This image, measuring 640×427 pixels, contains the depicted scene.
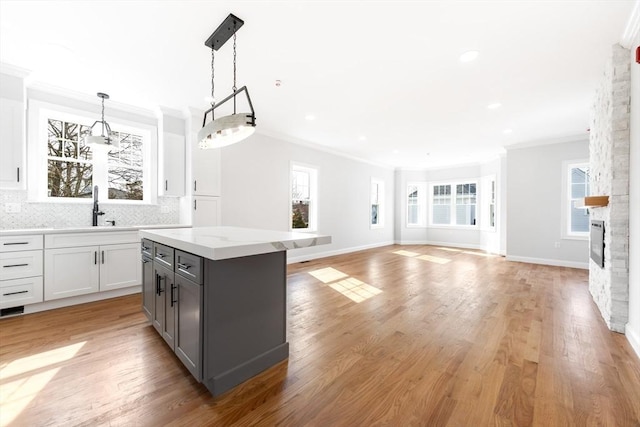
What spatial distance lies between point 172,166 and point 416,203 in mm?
7858

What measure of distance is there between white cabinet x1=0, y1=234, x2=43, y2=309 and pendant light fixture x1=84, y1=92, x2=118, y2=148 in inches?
49.0

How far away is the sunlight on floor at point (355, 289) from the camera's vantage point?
3.71 metres

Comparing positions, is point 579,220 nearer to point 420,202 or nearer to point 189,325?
point 420,202

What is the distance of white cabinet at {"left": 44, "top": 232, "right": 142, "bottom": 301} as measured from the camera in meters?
3.17

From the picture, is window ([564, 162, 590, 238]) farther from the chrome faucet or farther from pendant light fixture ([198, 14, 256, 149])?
the chrome faucet

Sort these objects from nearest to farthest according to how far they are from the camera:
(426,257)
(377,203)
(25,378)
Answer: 1. (25,378)
2. (426,257)
3. (377,203)

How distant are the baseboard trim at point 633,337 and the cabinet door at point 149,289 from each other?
4.15m

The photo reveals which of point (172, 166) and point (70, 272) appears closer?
point (70, 272)

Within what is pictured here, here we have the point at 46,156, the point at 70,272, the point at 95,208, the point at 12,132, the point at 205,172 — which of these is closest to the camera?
the point at 12,132

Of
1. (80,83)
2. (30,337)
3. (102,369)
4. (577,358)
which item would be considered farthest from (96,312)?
(577,358)

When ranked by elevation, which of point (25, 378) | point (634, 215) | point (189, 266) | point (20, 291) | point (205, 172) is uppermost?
point (205, 172)

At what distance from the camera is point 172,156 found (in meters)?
4.39

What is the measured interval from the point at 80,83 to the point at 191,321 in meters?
3.69

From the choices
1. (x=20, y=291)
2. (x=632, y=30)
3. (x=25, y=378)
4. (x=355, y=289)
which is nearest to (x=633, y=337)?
(x=632, y=30)
